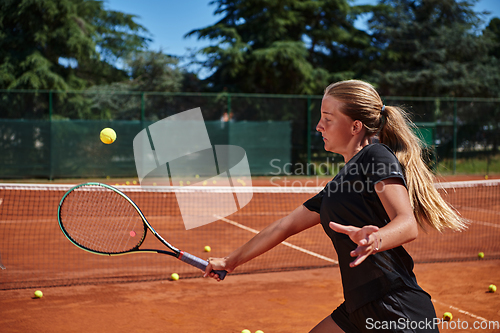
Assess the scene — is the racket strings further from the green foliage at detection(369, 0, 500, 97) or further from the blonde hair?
the green foliage at detection(369, 0, 500, 97)

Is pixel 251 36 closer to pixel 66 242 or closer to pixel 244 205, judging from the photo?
pixel 244 205

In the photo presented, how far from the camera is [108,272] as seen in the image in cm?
472

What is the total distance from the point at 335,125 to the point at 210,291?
289 cm

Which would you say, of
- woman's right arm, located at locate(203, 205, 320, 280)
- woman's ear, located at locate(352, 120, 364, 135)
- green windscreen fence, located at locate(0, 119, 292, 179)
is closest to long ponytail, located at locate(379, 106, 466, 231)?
woman's ear, located at locate(352, 120, 364, 135)

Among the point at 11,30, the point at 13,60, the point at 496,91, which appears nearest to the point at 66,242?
the point at 13,60

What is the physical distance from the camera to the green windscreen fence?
39.6ft

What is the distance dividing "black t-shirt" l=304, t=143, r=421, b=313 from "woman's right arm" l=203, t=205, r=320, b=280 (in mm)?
262

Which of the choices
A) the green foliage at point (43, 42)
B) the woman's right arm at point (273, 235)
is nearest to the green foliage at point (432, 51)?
the green foliage at point (43, 42)

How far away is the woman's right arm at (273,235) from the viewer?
1.89 meters

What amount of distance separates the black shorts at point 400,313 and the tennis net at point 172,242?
1.64m

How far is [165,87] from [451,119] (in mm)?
11338

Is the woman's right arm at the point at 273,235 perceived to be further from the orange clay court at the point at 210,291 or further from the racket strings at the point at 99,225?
the orange clay court at the point at 210,291

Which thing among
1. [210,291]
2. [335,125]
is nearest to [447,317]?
[210,291]

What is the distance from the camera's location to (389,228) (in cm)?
134
